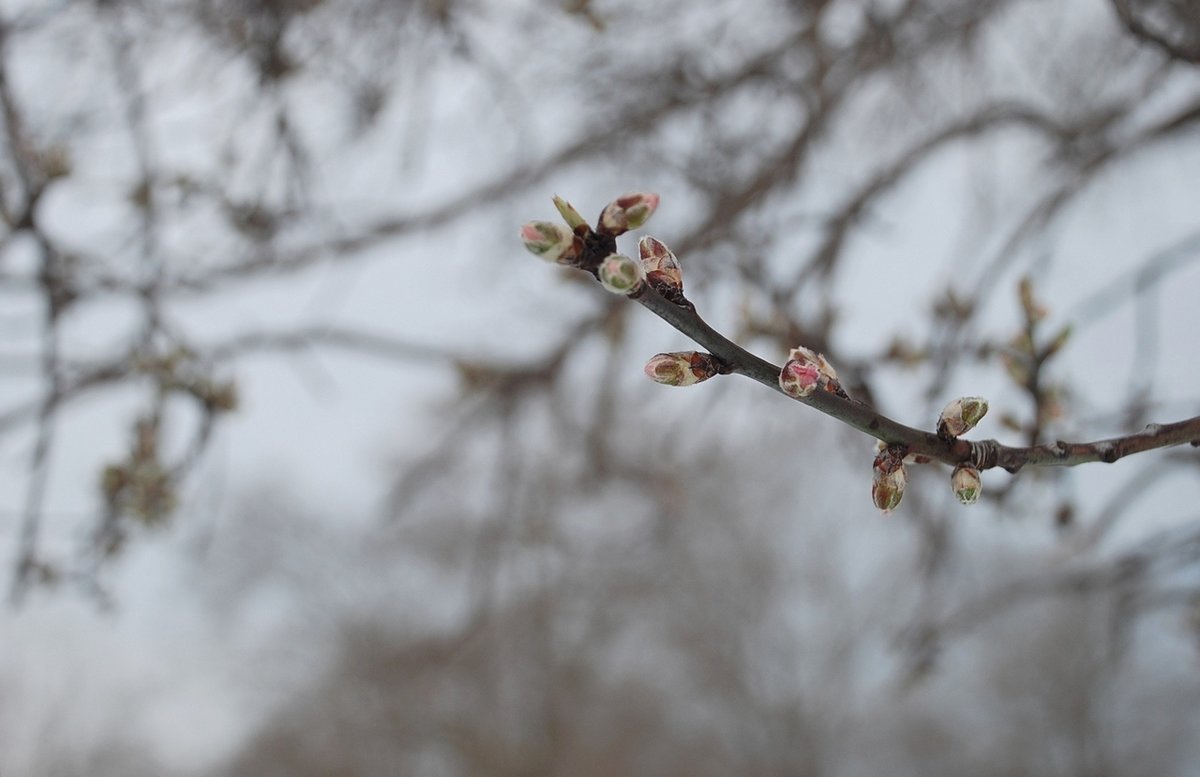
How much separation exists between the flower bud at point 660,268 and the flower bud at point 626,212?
0.06ft

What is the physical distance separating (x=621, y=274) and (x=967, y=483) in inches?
15.1

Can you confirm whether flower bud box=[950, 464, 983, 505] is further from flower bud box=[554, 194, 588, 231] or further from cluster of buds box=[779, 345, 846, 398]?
flower bud box=[554, 194, 588, 231]

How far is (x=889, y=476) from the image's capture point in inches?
28.4

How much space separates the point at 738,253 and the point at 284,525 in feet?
29.6

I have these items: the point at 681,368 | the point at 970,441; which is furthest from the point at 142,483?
the point at 970,441

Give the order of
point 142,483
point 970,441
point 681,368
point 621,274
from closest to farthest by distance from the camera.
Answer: point 621,274 → point 681,368 → point 970,441 → point 142,483

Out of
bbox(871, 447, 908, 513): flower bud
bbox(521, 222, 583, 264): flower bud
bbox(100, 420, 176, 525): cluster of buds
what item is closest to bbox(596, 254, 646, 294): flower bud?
bbox(521, 222, 583, 264): flower bud

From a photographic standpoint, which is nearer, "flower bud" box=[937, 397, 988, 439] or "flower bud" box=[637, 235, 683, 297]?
"flower bud" box=[637, 235, 683, 297]

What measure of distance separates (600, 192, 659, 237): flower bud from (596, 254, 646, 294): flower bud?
0.04 m

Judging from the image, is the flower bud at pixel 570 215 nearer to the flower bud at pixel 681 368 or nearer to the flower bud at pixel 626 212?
the flower bud at pixel 626 212

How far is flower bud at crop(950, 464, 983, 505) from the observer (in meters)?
0.72

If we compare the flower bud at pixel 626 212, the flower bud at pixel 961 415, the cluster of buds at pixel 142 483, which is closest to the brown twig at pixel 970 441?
the flower bud at pixel 961 415

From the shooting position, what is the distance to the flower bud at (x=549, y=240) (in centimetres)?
56

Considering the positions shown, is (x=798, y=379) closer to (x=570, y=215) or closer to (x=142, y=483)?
(x=570, y=215)
